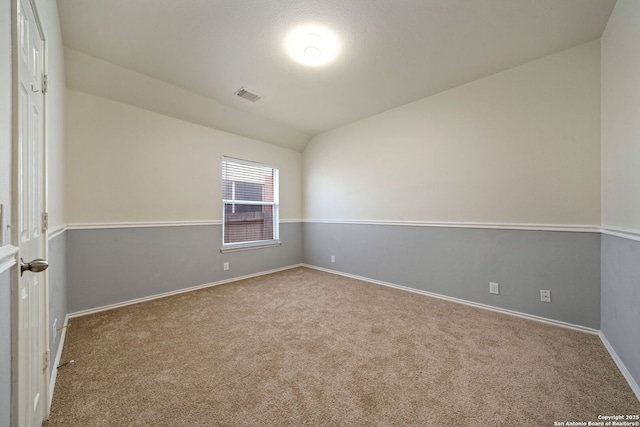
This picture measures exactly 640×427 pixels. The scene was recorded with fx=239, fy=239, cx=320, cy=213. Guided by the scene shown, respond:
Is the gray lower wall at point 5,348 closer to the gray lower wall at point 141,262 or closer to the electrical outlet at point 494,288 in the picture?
the gray lower wall at point 141,262

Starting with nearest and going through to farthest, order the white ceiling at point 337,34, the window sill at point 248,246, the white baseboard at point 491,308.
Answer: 1. the white ceiling at point 337,34
2. the white baseboard at point 491,308
3. the window sill at point 248,246

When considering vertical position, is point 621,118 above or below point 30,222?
above

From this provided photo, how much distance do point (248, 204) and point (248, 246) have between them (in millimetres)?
711

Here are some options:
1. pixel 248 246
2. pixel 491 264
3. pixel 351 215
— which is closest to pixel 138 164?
pixel 248 246

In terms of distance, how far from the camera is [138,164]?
2871 mm

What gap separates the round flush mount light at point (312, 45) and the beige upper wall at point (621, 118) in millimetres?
1981

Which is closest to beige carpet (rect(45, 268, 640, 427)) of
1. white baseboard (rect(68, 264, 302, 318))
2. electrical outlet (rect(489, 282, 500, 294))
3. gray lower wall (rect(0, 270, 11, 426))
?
white baseboard (rect(68, 264, 302, 318))

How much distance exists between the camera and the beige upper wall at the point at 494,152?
2.14 meters

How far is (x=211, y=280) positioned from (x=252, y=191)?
156 centimetres

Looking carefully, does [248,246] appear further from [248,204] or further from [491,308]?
[491,308]

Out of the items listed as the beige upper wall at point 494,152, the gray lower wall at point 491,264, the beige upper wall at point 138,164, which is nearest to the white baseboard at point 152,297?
the beige upper wall at point 138,164

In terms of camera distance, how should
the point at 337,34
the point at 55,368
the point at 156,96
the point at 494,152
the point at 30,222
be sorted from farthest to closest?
the point at 156,96 → the point at 494,152 → the point at 337,34 → the point at 55,368 → the point at 30,222

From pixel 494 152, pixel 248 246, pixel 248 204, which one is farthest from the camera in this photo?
pixel 248 204

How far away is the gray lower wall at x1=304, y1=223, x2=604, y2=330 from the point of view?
215 cm
